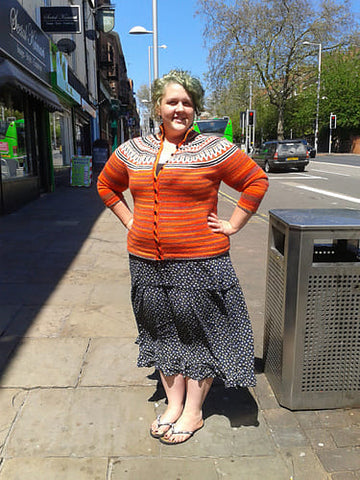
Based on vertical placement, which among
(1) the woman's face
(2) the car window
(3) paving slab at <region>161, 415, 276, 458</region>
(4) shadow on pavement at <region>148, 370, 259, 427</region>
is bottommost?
(4) shadow on pavement at <region>148, 370, 259, 427</region>

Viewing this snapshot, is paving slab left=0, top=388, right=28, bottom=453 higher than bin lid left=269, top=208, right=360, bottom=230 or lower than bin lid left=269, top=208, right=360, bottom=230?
lower

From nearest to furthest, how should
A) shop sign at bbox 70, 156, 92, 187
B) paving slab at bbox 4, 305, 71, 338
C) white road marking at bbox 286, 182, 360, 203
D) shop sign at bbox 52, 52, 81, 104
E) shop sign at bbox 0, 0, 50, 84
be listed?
paving slab at bbox 4, 305, 71, 338 → shop sign at bbox 0, 0, 50, 84 → white road marking at bbox 286, 182, 360, 203 → shop sign at bbox 52, 52, 81, 104 → shop sign at bbox 70, 156, 92, 187

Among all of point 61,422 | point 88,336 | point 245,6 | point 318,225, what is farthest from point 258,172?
point 245,6

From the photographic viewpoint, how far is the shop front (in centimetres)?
842

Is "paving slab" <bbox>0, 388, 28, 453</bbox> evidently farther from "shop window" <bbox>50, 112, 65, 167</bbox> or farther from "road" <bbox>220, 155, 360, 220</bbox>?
"shop window" <bbox>50, 112, 65, 167</bbox>

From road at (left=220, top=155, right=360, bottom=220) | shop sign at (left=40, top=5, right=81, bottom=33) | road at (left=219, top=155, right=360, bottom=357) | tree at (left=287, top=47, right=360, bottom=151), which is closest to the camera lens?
road at (left=219, top=155, right=360, bottom=357)

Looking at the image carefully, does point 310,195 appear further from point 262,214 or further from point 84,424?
point 84,424

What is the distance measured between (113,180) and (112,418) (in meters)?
1.25

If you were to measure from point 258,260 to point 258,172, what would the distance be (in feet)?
12.4

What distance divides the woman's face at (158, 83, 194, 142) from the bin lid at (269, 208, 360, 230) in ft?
2.36

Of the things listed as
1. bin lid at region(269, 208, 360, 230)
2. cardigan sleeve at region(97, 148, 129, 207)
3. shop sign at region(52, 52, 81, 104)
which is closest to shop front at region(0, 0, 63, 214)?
shop sign at region(52, 52, 81, 104)

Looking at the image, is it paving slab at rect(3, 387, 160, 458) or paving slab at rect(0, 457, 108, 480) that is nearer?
paving slab at rect(0, 457, 108, 480)

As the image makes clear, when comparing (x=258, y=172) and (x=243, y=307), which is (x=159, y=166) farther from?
(x=243, y=307)

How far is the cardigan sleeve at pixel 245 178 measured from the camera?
2.05 meters
